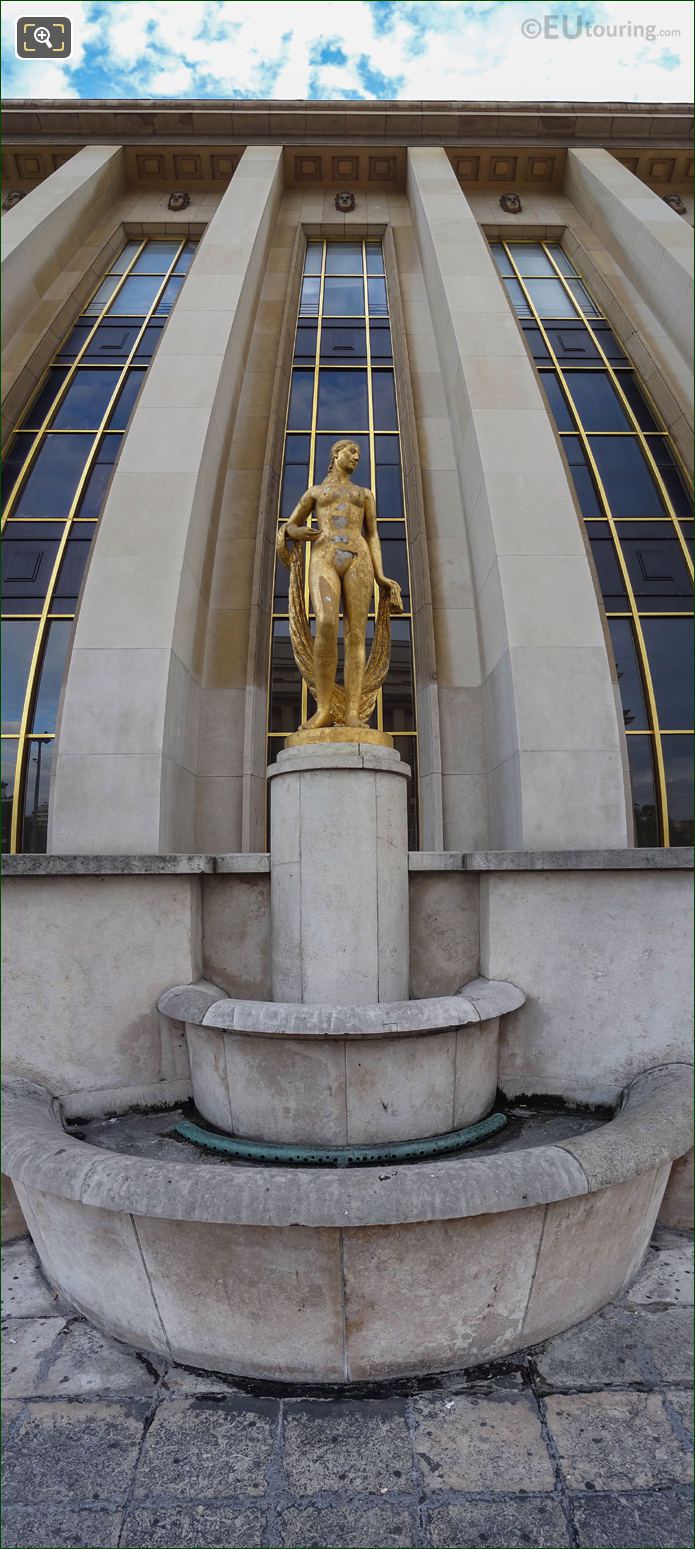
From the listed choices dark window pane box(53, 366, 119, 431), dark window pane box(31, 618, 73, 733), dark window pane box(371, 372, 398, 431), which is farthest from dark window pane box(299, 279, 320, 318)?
dark window pane box(31, 618, 73, 733)

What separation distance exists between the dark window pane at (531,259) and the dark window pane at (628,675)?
32.9 feet

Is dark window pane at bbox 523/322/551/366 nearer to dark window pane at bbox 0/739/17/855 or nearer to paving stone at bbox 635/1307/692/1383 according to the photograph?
dark window pane at bbox 0/739/17/855

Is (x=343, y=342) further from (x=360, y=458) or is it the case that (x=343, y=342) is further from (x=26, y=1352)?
(x=26, y=1352)

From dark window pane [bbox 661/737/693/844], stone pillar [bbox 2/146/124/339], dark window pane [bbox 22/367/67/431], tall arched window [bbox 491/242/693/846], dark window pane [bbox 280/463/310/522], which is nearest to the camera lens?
dark window pane [bbox 661/737/693/844]

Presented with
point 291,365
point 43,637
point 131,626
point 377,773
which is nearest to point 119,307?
point 291,365

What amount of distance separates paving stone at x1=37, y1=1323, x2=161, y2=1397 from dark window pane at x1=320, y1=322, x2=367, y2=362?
15469 millimetres

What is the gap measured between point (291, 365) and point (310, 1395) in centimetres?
1543

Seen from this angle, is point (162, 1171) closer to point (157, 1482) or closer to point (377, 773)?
point (157, 1482)

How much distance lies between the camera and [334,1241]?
11.5ft

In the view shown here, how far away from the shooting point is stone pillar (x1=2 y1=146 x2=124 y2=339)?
1284 cm

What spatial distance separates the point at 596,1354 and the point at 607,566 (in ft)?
35.9

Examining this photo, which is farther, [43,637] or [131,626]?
[43,637]

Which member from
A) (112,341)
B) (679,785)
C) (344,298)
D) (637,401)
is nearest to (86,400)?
(112,341)

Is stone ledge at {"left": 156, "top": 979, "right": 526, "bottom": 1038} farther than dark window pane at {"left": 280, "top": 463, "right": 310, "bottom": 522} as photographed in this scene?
No
